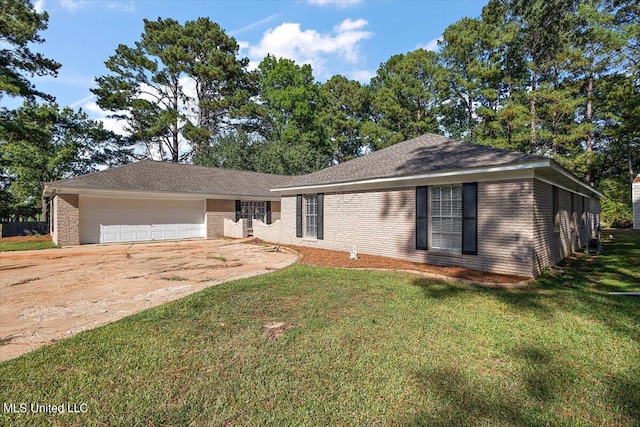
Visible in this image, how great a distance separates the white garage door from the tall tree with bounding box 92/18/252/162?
47.7ft

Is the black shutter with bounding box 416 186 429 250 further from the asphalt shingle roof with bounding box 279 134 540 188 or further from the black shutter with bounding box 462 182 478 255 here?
the black shutter with bounding box 462 182 478 255

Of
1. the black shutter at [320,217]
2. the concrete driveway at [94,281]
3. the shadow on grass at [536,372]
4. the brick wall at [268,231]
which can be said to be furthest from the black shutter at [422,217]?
the brick wall at [268,231]

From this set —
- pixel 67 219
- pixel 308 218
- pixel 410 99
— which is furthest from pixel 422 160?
pixel 410 99

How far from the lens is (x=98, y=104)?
84.7ft

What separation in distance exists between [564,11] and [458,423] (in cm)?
2873

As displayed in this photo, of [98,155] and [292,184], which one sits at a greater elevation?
[98,155]

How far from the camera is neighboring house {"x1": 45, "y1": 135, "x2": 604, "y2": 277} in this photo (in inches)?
277

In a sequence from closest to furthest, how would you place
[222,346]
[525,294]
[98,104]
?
[222,346], [525,294], [98,104]

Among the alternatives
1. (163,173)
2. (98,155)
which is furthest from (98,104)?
(163,173)

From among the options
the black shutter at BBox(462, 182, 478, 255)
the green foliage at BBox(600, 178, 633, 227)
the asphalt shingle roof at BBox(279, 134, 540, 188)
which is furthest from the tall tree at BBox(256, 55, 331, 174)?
the green foliage at BBox(600, 178, 633, 227)

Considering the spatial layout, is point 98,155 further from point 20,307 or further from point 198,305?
point 198,305

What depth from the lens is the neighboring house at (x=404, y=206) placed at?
7027 millimetres

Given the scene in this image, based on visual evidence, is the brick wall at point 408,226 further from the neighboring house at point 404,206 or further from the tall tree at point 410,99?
the tall tree at point 410,99

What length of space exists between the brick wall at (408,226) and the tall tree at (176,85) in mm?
21206
